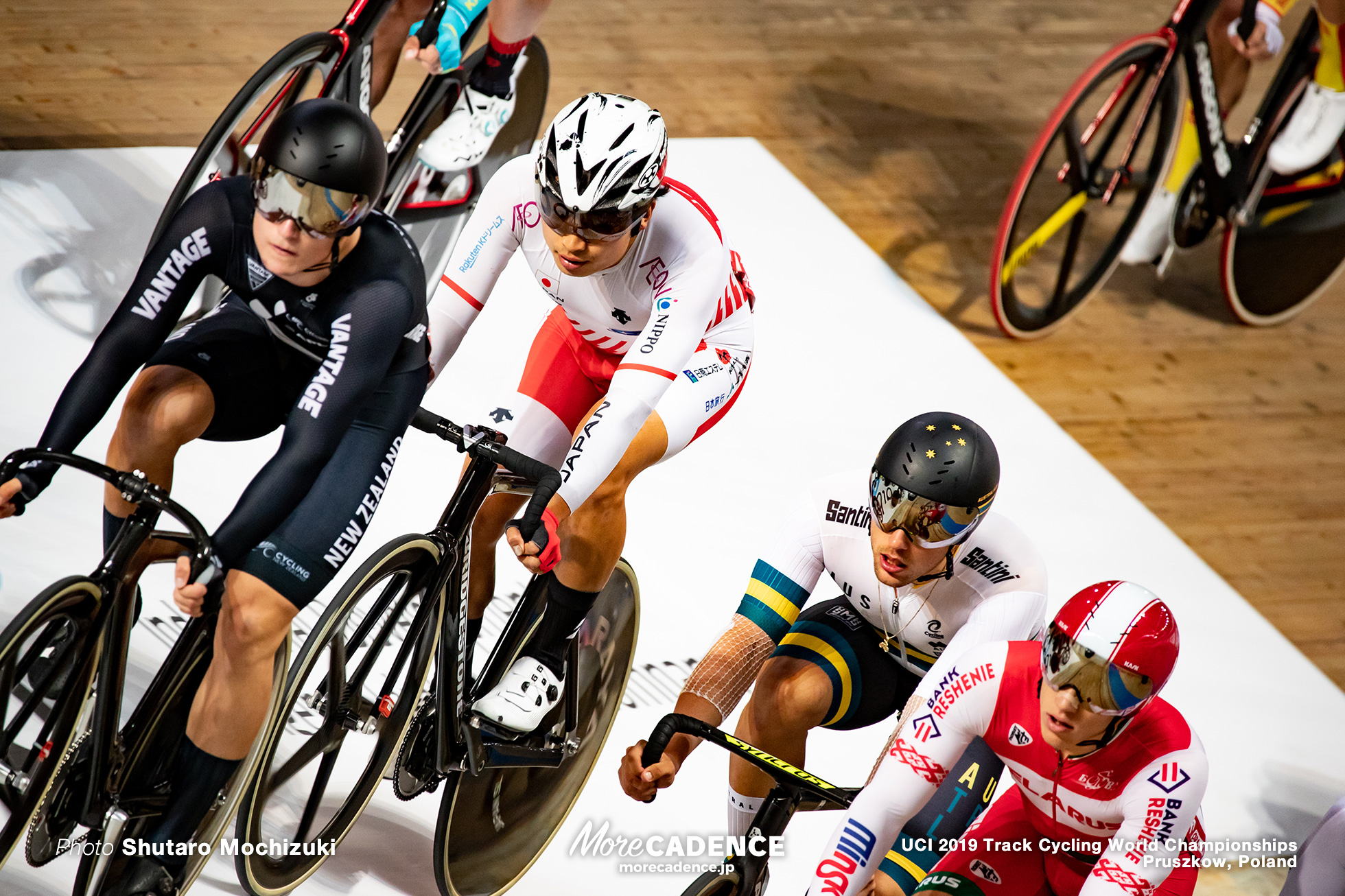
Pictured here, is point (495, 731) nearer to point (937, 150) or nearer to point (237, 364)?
point (237, 364)

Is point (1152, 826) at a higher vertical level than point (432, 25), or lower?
lower

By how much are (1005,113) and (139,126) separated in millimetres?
4292

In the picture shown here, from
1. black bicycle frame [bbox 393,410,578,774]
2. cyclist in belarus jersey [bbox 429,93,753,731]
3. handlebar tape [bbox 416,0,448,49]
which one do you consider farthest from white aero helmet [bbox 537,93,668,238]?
handlebar tape [bbox 416,0,448,49]

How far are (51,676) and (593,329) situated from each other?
4.48 feet

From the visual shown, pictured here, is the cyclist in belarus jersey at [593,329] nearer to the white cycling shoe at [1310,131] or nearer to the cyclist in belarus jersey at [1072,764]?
the cyclist in belarus jersey at [1072,764]

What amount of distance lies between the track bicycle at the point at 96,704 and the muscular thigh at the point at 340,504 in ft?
0.46

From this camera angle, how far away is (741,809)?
3.33m

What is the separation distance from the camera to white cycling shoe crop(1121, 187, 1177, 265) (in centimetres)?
662

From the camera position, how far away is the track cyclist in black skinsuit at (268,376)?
105 inches

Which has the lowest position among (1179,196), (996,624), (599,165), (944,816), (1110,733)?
(1179,196)

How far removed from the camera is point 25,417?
4.23m

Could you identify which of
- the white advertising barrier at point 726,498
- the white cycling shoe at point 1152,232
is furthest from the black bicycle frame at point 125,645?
the white cycling shoe at point 1152,232

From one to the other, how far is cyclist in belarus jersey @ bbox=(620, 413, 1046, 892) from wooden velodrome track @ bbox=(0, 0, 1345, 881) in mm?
2139

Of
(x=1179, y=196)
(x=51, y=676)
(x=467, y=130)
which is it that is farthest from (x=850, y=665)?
(x=1179, y=196)
